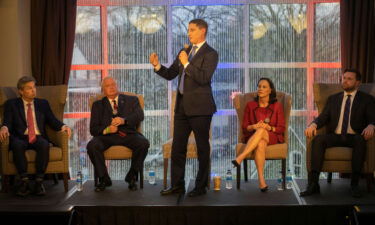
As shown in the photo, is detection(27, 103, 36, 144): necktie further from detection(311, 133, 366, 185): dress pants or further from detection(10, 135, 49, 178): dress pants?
detection(311, 133, 366, 185): dress pants

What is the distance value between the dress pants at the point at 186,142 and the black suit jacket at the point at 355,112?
1.15 metres

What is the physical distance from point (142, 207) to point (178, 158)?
67 cm

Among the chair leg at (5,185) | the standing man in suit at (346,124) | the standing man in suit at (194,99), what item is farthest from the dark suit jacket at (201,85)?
the chair leg at (5,185)

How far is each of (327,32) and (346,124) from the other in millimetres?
1442

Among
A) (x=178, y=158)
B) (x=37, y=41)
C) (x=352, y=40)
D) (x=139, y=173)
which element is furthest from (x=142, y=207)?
(x=352, y=40)

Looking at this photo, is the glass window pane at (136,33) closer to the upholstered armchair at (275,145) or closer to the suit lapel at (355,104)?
the upholstered armchair at (275,145)

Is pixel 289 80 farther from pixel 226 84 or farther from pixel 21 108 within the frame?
pixel 21 108

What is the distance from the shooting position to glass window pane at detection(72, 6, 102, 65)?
21.0 ft

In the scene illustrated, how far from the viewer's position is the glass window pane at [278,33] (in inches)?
248

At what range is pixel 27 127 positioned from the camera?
5.39 metres

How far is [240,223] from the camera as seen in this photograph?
4543 millimetres

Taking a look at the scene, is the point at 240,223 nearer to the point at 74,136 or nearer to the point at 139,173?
the point at 139,173

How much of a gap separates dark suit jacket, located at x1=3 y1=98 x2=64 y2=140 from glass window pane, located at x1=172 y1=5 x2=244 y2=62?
1.81 meters

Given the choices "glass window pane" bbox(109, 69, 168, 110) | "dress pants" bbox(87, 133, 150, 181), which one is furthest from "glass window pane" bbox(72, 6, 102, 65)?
"dress pants" bbox(87, 133, 150, 181)
